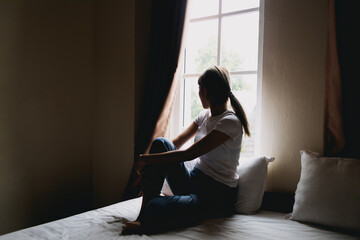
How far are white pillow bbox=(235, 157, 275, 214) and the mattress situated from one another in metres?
0.08

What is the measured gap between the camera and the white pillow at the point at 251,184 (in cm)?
154

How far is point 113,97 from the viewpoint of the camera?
235 cm

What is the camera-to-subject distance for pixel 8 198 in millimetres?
1919

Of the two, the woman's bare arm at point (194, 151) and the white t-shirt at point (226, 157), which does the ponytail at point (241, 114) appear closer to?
the white t-shirt at point (226, 157)

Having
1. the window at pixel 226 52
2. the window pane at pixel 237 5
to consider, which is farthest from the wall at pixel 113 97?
the window pane at pixel 237 5

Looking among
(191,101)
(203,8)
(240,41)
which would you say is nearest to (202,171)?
(191,101)

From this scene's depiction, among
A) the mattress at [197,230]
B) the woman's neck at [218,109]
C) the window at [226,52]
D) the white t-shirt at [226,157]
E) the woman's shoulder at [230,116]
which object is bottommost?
the mattress at [197,230]

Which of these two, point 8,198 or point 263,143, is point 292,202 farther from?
point 8,198

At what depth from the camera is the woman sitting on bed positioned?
1300 mm

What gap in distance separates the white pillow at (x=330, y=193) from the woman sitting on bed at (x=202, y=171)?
1.23ft

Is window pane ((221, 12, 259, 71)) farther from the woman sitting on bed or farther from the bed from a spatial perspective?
the bed

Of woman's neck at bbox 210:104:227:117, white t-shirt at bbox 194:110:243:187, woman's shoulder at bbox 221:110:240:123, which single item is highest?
woman's neck at bbox 210:104:227:117

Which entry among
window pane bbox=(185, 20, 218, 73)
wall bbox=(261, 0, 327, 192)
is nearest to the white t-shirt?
wall bbox=(261, 0, 327, 192)

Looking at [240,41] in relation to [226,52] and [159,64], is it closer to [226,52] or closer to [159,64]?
[226,52]
